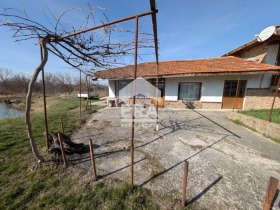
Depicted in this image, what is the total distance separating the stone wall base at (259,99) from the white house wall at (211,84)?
40cm

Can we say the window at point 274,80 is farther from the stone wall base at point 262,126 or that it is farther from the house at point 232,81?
the stone wall base at point 262,126

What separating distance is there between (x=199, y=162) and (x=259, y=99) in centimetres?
867

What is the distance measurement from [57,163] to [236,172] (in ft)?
12.9

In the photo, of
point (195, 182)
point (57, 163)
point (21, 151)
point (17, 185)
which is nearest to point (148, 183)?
point (195, 182)

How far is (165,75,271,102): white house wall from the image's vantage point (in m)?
8.31

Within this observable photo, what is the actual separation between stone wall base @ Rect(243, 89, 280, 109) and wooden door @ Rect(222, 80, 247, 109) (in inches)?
12.6

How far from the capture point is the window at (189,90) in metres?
9.37

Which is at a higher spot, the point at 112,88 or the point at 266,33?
the point at 266,33

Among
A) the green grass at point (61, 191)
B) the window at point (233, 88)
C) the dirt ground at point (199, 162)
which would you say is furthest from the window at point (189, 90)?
the green grass at point (61, 191)

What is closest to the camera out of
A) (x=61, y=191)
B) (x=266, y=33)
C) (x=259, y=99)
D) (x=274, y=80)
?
(x=61, y=191)

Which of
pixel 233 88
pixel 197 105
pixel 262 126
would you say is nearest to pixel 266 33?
pixel 233 88

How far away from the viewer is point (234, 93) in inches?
348

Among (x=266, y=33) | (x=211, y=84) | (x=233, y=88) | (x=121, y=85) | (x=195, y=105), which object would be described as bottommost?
(x=195, y=105)

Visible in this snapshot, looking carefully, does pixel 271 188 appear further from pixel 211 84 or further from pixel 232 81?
pixel 232 81
